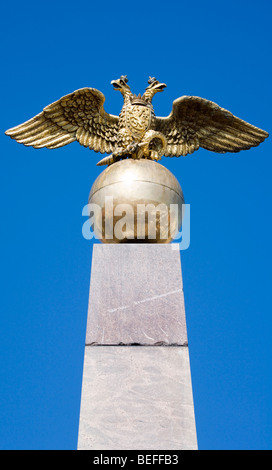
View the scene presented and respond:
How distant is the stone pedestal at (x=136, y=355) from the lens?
4035 mm

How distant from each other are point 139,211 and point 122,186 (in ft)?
1.05

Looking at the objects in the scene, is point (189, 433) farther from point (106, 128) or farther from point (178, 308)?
point (106, 128)

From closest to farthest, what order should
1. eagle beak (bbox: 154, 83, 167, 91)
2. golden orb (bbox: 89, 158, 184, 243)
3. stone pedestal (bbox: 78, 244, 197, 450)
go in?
stone pedestal (bbox: 78, 244, 197, 450) → golden orb (bbox: 89, 158, 184, 243) → eagle beak (bbox: 154, 83, 167, 91)

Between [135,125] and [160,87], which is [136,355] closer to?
[135,125]

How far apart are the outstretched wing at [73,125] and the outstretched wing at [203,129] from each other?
72 centimetres

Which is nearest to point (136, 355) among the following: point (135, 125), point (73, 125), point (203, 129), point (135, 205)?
point (135, 205)

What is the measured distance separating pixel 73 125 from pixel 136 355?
371cm

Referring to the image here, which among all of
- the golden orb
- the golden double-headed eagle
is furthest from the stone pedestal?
the golden double-headed eagle

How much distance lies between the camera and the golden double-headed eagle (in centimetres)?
659

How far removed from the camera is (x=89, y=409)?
412 cm

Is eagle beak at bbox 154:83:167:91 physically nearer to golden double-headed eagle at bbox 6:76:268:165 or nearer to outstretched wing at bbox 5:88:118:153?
golden double-headed eagle at bbox 6:76:268:165

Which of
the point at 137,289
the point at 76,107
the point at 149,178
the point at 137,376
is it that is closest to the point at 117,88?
Result: the point at 76,107

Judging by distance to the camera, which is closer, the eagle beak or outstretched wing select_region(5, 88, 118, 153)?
outstretched wing select_region(5, 88, 118, 153)

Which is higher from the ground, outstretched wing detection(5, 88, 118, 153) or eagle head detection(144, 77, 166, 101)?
eagle head detection(144, 77, 166, 101)
